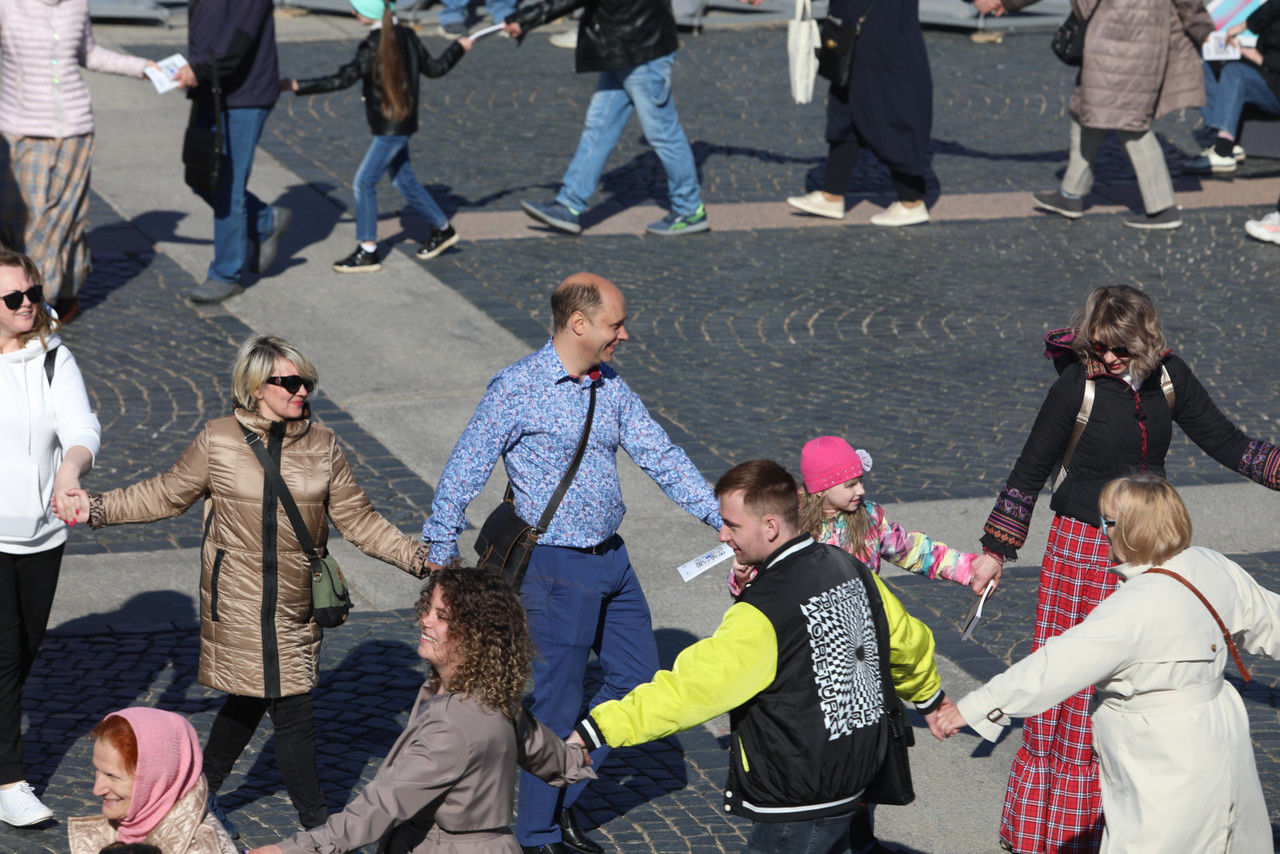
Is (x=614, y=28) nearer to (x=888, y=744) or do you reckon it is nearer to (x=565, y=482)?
(x=565, y=482)

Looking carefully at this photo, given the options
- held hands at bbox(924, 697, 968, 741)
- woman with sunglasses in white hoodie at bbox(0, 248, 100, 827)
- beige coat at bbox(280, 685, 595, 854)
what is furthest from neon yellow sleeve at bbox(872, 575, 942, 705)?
woman with sunglasses in white hoodie at bbox(0, 248, 100, 827)

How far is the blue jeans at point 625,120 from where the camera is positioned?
1145 centimetres

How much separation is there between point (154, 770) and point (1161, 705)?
7.72 ft

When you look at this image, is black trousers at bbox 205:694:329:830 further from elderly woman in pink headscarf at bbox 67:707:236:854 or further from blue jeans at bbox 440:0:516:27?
blue jeans at bbox 440:0:516:27

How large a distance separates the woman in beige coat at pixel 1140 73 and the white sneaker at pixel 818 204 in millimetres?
1697

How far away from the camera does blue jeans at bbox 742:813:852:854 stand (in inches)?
161

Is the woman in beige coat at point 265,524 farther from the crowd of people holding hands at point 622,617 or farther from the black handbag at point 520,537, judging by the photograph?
Answer: the black handbag at point 520,537

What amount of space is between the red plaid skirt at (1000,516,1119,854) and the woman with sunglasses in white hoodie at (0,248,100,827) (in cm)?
299

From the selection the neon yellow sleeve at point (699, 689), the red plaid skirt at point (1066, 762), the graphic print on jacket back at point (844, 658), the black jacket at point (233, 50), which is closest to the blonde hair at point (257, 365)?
the neon yellow sleeve at point (699, 689)

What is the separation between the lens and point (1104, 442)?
17.3 ft

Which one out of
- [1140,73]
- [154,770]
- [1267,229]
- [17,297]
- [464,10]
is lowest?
[464,10]

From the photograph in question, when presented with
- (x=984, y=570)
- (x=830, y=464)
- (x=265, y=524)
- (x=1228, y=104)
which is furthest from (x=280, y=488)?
(x=1228, y=104)

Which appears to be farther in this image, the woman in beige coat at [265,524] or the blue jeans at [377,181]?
the blue jeans at [377,181]

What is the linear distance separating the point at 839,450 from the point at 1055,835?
4.71 ft
